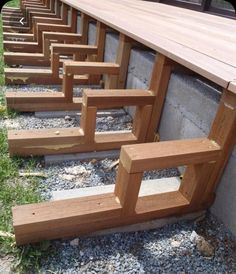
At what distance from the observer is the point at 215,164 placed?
→ 1.59 metres

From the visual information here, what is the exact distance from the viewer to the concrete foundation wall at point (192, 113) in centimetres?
165

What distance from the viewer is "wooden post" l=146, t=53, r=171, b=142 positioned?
2057 millimetres

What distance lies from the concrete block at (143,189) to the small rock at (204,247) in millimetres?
361

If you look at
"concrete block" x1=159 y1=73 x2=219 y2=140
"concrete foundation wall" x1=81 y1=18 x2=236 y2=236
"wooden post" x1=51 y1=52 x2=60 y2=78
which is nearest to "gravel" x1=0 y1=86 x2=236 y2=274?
"concrete foundation wall" x1=81 y1=18 x2=236 y2=236

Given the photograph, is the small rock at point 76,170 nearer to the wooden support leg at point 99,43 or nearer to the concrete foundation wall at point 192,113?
the concrete foundation wall at point 192,113

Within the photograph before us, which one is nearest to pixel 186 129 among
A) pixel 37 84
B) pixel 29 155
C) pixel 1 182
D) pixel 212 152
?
pixel 212 152

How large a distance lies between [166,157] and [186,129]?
688 millimetres

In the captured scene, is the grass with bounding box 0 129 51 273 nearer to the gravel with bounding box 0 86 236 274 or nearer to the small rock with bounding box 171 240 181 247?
the gravel with bounding box 0 86 236 274

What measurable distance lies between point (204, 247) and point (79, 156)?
1.02m

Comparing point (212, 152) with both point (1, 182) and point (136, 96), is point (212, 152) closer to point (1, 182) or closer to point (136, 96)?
point (136, 96)

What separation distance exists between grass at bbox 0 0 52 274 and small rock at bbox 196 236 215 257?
0.73 metres

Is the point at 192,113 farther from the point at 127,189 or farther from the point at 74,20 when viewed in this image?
the point at 74,20

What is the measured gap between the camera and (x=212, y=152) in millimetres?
1505

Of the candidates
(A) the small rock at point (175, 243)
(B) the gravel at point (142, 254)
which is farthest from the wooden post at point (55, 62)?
(A) the small rock at point (175, 243)
